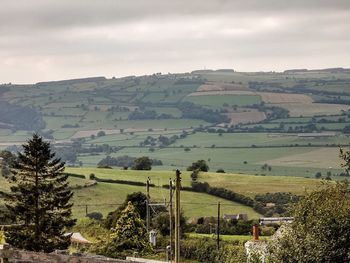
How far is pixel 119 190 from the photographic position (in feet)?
336

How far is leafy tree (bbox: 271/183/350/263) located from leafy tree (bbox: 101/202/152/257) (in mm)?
26711

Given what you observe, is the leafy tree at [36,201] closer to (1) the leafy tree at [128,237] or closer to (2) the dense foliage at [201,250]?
(1) the leafy tree at [128,237]

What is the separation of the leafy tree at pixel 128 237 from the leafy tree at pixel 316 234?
2671 centimetres

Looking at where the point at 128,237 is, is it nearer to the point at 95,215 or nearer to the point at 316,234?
the point at 95,215

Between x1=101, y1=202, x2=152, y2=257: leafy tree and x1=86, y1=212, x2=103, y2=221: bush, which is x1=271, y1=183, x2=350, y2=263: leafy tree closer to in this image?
x1=101, y1=202, x2=152, y2=257: leafy tree

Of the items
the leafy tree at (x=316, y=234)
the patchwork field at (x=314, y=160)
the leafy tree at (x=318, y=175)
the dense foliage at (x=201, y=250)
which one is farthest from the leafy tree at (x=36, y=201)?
the patchwork field at (x=314, y=160)

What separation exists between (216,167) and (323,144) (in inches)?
1684

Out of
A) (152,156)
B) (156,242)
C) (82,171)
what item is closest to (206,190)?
(82,171)

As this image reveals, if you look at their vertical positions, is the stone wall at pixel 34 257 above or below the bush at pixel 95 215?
above

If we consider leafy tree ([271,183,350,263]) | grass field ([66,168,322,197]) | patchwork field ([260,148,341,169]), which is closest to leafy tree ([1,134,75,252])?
leafy tree ([271,183,350,263])

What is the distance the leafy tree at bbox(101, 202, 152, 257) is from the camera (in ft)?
201

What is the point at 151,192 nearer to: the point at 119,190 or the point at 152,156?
the point at 119,190

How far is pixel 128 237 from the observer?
6197cm

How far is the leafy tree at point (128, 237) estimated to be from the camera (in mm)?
61250
